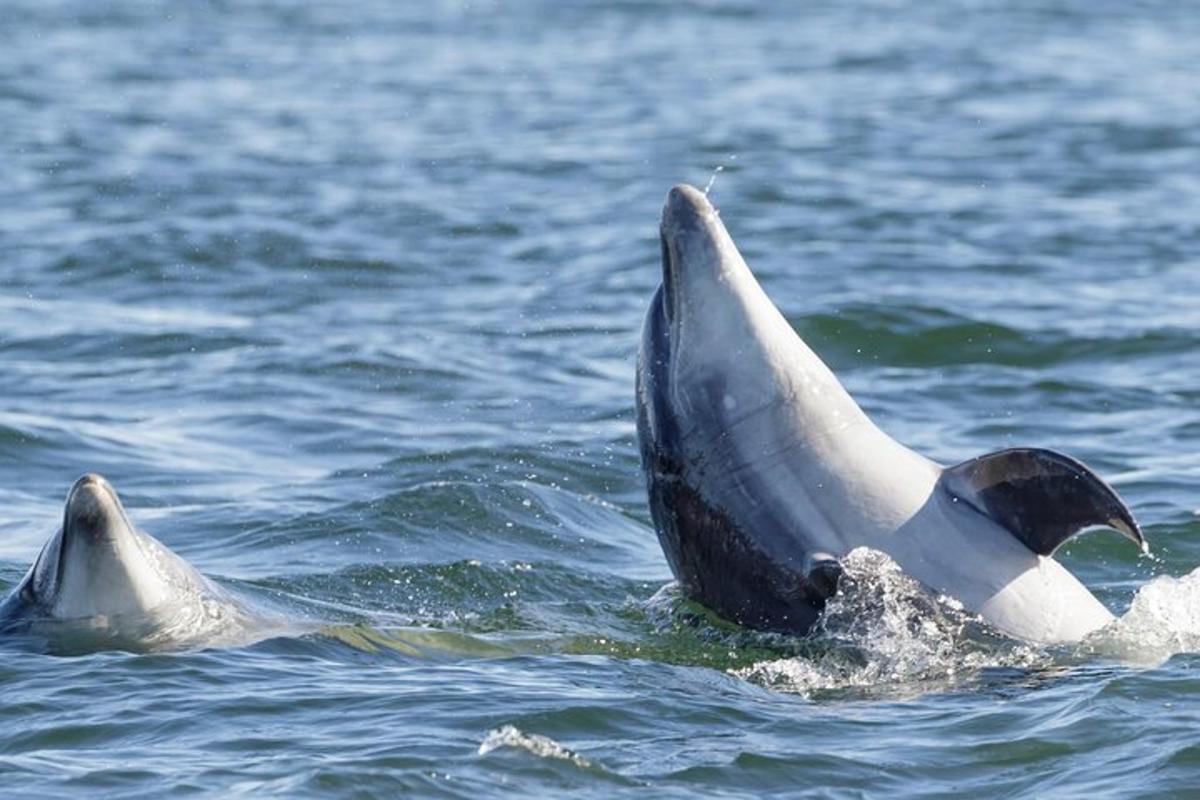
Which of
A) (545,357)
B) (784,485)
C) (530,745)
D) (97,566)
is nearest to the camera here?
(530,745)

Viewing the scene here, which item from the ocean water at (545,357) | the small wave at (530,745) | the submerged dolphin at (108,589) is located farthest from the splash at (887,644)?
the submerged dolphin at (108,589)

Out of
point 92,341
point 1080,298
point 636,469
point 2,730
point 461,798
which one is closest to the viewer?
point 461,798

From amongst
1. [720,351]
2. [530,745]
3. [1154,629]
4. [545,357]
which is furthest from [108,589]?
[545,357]

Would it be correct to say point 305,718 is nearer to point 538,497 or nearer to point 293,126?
point 538,497

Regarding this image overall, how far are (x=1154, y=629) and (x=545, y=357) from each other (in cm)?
826

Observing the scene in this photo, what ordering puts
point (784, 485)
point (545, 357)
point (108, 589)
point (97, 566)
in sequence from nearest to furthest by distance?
point (97, 566), point (108, 589), point (784, 485), point (545, 357)

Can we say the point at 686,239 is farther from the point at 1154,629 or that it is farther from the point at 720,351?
the point at 1154,629

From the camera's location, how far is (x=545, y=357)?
16594 mm

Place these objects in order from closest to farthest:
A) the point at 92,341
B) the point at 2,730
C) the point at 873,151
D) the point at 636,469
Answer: the point at 2,730, the point at 636,469, the point at 92,341, the point at 873,151

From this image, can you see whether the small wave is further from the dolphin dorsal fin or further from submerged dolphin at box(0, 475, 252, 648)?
the dolphin dorsal fin

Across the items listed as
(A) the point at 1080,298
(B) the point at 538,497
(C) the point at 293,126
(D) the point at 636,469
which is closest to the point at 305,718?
(B) the point at 538,497

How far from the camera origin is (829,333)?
17094 millimetres

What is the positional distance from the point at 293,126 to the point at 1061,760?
20.8 metres

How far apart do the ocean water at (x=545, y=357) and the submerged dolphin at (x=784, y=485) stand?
17 cm
